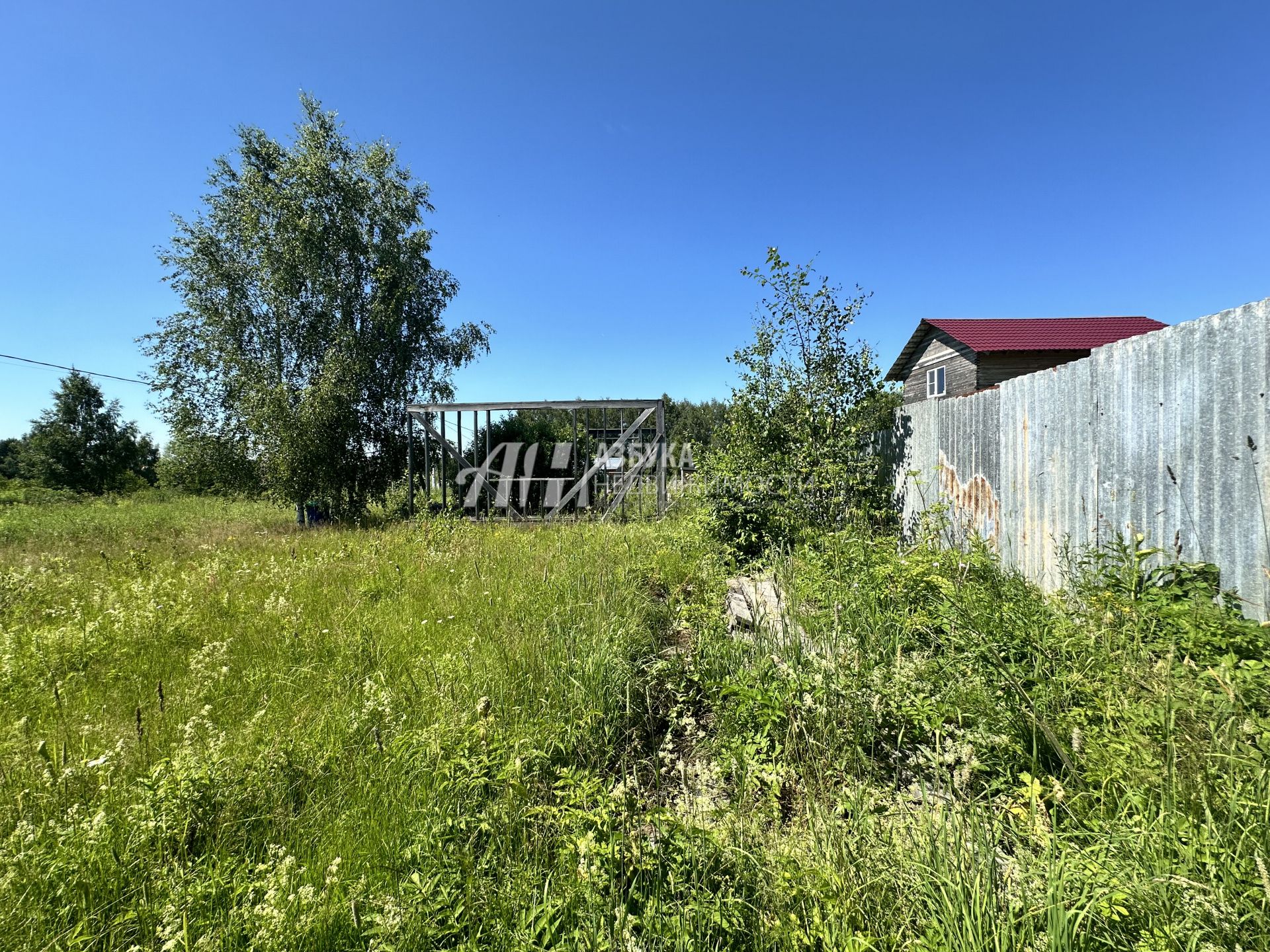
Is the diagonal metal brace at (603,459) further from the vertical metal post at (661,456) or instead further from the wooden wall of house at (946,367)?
the wooden wall of house at (946,367)

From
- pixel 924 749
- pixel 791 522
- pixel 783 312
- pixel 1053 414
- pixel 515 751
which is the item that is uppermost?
pixel 783 312

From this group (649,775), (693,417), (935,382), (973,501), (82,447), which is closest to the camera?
(649,775)

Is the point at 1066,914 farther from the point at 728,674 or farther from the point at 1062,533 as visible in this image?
the point at 1062,533

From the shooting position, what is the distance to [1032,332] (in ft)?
49.9

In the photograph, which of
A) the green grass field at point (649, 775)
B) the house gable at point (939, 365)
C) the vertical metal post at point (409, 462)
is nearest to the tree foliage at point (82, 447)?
the vertical metal post at point (409, 462)

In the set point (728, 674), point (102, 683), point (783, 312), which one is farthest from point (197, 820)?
point (783, 312)

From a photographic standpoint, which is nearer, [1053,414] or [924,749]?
[924,749]

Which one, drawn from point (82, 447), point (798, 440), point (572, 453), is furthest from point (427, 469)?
point (82, 447)

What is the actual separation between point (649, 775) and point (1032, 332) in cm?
1924

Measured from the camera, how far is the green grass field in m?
1.16

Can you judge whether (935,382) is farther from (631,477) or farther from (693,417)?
(693,417)

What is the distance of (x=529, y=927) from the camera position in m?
1.16

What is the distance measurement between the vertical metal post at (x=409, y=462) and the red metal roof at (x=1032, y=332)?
12555 mm

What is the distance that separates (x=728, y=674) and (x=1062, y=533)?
8.71 ft
